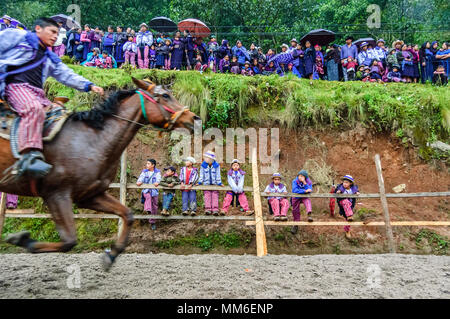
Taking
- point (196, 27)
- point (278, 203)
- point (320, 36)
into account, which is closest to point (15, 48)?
point (278, 203)

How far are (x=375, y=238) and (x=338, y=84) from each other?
5.79 metres

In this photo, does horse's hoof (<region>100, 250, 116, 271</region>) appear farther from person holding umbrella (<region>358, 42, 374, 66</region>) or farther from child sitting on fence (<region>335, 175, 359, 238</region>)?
person holding umbrella (<region>358, 42, 374, 66</region>)

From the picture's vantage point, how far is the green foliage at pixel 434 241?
10.6 m

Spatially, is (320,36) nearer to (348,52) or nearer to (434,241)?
(348,52)

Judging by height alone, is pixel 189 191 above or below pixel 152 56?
below

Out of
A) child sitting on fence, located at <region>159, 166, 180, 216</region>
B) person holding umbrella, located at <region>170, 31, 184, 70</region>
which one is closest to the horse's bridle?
child sitting on fence, located at <region>159, 166, 180, 216</region>

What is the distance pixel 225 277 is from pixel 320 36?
12.6 meters

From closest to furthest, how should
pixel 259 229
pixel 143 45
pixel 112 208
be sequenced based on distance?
pixel 112 208 < pixel 259 229 < pixel 143 45

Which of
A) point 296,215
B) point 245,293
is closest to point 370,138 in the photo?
point 296,215

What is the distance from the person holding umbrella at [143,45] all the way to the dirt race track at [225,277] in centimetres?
898

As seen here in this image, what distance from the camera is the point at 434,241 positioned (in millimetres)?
10828

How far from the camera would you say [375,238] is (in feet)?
35.7

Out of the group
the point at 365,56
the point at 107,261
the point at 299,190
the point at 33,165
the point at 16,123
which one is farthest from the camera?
the point at 365,56

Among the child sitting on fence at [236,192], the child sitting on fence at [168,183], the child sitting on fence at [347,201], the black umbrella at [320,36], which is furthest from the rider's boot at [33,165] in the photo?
the black umbrella at [320,36]
